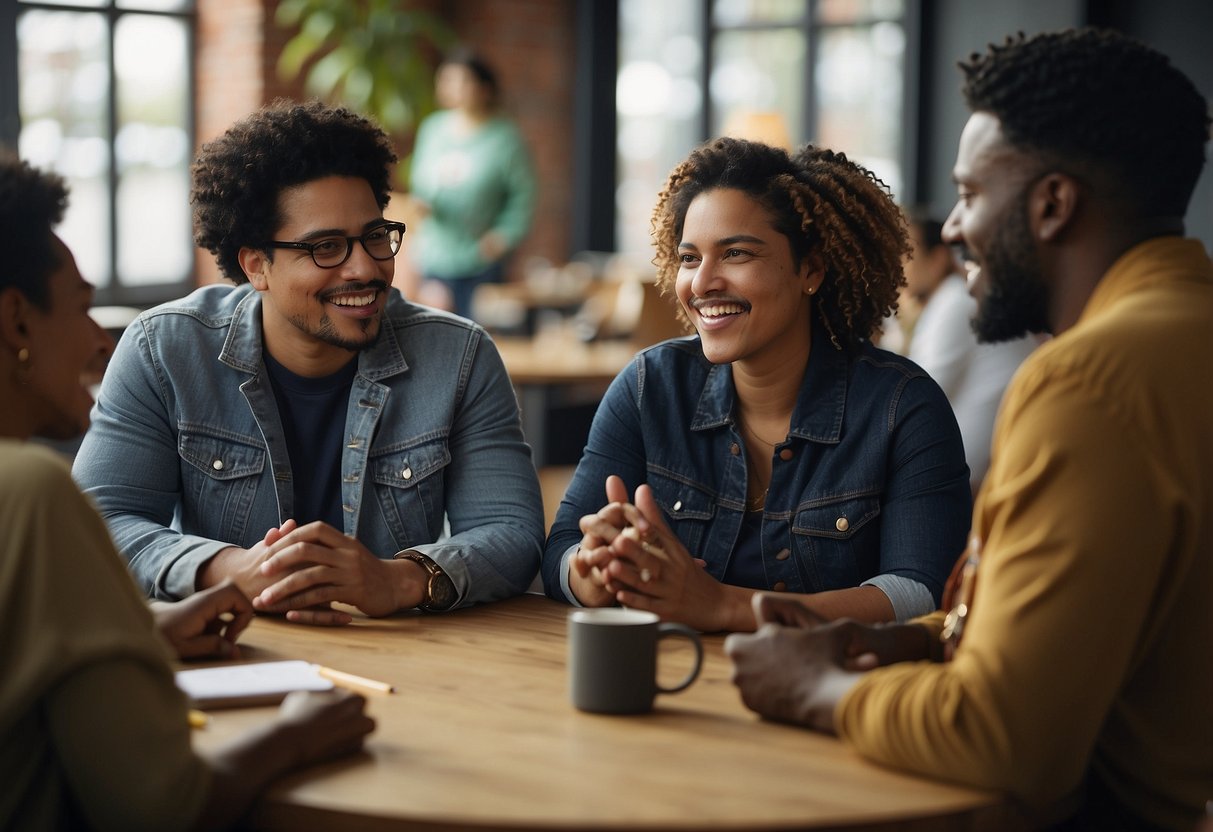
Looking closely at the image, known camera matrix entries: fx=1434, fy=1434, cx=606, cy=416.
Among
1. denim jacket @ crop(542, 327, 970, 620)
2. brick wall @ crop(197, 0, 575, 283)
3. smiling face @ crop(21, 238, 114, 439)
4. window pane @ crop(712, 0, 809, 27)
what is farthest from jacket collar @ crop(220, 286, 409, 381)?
window pane @ crop(712, 0, 809, 27)

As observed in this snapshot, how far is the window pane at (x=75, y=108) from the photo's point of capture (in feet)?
21.6

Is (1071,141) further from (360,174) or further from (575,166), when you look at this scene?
(575,166)

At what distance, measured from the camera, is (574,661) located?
1448mm

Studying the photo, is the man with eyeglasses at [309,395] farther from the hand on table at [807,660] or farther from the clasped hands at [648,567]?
the hand on table at [807,660]

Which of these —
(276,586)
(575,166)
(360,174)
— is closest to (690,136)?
(575,166)

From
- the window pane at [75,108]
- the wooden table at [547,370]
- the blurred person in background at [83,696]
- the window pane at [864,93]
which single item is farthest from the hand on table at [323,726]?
the window pane at [864,93]

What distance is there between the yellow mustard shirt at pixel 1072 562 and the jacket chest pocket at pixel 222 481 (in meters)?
1.13

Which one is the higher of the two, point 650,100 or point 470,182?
point 650,100

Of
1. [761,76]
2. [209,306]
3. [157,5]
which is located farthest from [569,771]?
[761,76]

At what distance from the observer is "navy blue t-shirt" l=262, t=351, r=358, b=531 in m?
2.21

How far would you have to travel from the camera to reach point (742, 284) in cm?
214

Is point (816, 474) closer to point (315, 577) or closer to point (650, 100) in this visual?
point (315, 577)

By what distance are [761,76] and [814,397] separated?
634 cm

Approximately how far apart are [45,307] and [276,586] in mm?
594
